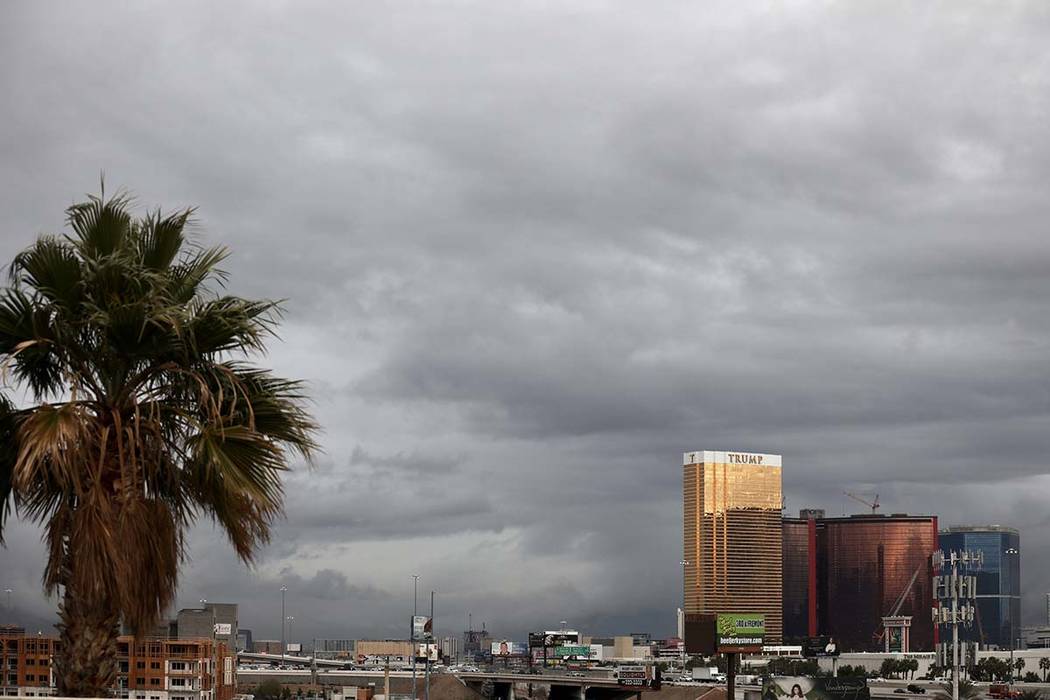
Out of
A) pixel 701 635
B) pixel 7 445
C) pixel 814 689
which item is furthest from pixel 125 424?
pixel 814 689

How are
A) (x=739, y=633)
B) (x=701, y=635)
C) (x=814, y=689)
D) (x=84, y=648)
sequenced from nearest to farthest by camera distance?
(x=84, y=648) → (x=701, y=635) → (x=739, y=633) → (x=814, y=689)

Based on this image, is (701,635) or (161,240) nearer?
(161,240)

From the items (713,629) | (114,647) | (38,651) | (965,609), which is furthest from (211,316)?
(38,651)

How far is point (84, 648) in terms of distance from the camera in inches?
579

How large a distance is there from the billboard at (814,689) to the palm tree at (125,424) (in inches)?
5478

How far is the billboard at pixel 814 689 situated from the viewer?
148 metres

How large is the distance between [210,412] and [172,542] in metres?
1.47

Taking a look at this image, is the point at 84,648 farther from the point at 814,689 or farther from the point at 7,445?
the point at 814,689

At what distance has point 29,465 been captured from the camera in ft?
46.1

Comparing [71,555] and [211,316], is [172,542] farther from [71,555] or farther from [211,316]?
[211,316]

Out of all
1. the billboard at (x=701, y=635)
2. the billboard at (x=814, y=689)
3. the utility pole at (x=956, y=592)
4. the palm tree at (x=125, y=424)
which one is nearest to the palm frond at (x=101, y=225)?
the palm tree at (x=125, y=424)

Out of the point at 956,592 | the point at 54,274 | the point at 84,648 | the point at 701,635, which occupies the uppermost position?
the point at 54,274

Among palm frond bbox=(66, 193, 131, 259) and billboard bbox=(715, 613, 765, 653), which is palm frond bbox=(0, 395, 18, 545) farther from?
billboard bbox=(715, 613, 765, 653)

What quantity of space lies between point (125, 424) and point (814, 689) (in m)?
143
